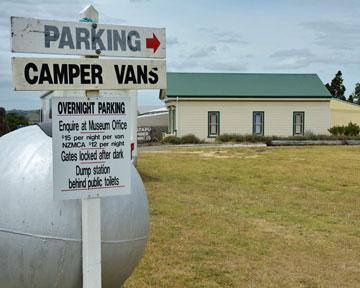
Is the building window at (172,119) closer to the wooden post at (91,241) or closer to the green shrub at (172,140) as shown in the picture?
the green shrub at (172,140)

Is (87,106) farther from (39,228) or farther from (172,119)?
(172,119)

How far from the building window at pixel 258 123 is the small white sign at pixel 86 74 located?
106 feet

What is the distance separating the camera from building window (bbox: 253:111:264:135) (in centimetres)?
3625

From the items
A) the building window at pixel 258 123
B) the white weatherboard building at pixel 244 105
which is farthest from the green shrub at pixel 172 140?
the building window at pixel 258 123

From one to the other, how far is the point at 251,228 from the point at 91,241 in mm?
5354

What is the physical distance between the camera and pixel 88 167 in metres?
3.98

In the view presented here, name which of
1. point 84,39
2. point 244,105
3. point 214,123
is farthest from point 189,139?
point 84,39

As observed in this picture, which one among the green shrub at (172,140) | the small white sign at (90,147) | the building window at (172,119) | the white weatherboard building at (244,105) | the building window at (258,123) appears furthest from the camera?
the building window at (258,123)

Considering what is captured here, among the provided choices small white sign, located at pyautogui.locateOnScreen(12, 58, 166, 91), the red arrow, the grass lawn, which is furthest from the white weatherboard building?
small white sign, located at pyautogui.locateOnScreen(12, 58, 166, 91)

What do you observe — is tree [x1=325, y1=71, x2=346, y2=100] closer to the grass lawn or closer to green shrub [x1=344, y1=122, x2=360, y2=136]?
green shrub [x1=344, y1=122, x2=360, y2=136]

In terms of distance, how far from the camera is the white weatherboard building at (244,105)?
3528 cm

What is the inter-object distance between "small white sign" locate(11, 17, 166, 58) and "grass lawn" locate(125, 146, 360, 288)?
282cm

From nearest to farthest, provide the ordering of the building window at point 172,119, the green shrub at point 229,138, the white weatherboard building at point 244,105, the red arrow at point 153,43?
the red arrow at point 153,43 < the green shrub at point 229,138 < the white weatherboard building at point 244,105 < the building window at point 172,119

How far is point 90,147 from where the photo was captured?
3.98m
